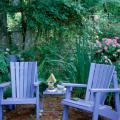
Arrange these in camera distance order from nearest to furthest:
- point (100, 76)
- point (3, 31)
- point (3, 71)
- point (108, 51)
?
point (100, 76) < point (3, 71) < point (108, 51) < point (3, 31)

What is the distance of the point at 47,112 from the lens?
504 cm

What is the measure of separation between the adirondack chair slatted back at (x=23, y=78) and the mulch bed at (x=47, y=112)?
0.97 ft

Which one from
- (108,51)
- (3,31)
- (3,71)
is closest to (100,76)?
(108,51)

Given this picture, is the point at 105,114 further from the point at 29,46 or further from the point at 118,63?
the point at 29,46

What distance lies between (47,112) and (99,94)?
1.22 m

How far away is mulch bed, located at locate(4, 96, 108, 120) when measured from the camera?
4920 millimetres

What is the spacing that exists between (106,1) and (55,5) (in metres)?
1.18

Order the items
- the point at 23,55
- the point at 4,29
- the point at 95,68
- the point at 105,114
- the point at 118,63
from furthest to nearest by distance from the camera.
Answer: the point at 4,29 → the point at 23,55 → the point at 118,63 → the point at 95,68 → the point at 105,114

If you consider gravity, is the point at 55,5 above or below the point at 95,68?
above

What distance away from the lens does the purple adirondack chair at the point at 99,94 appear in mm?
4121

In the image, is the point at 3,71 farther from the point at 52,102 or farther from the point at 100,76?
the point at 100,76

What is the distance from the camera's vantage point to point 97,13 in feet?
24.6

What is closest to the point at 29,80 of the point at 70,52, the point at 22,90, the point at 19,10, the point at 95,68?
the point at 22,90

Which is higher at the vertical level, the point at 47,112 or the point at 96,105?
the point at 96,105
